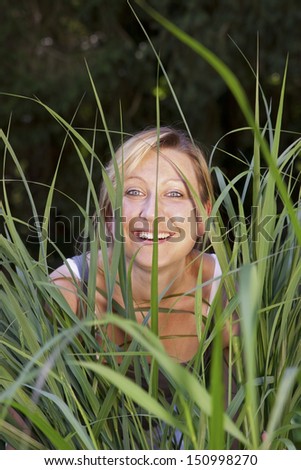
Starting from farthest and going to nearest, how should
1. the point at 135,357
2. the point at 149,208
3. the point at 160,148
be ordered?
the point at 160,148 → the point at 149,208 → the point at 135,357

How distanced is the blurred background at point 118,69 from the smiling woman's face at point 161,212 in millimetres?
3231

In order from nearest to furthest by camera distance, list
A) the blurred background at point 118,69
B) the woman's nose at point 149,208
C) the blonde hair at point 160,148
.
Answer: the woman's nose at point 149,208 < the blonde hair at point 160,148 < the blurred background at point 118,69

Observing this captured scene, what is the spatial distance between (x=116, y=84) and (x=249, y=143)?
3.06 ft

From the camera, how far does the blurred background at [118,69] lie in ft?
14.5

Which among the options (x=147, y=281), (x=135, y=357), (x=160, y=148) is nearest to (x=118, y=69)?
(x=160, y=148)

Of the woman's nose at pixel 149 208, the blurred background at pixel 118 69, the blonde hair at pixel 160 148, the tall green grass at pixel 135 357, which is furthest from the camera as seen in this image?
the blurred background at pixel 118 69

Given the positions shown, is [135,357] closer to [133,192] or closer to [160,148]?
[133,192]

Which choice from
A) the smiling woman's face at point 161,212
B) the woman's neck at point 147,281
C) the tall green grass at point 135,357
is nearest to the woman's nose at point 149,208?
the smiling woman's face at point 161,212

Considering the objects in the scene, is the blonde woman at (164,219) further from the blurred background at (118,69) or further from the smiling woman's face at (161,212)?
the blurred background at (118,69)

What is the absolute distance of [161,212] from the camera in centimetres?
110

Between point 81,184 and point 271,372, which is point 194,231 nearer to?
point 271,372

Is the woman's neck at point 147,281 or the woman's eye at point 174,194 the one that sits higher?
the woman's eye at point 174,194

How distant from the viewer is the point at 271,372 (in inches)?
26.2

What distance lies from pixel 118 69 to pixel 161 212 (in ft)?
13.5
